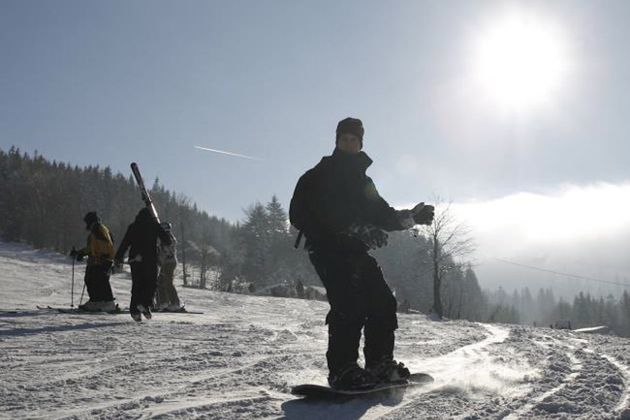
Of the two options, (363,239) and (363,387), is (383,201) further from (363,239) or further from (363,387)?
(363,387)

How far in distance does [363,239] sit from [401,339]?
3.66m

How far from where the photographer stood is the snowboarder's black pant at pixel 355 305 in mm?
3539

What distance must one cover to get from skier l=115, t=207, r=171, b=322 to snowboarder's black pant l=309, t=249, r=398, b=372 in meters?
6.01

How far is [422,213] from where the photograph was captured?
4195 millimetres

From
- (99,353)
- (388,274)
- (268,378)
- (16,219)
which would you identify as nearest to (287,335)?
(99,353)

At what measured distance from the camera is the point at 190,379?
141 inches

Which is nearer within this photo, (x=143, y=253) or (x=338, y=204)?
(x=338, y=204)

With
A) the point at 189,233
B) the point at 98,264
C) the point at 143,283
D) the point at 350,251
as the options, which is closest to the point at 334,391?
the point at 350,251

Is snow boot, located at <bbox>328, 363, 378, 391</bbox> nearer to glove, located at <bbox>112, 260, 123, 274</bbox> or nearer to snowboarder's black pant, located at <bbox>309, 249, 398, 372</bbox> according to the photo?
snowboarder's black pant, located at <bbox>309, 249, 398, 372</bbox>

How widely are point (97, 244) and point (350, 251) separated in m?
7.96

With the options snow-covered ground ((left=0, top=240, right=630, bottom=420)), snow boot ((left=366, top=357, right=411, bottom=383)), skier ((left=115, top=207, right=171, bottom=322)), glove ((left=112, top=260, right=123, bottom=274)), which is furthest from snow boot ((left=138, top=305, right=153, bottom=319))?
snow boot ((left=366, top=357, right=411, bottom=383))

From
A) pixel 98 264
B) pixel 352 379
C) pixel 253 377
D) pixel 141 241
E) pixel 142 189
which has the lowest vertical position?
pixel 253 377

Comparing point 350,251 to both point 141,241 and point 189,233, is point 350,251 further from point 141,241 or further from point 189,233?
point 189,233

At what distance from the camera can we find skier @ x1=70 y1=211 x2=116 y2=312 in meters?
9.94
